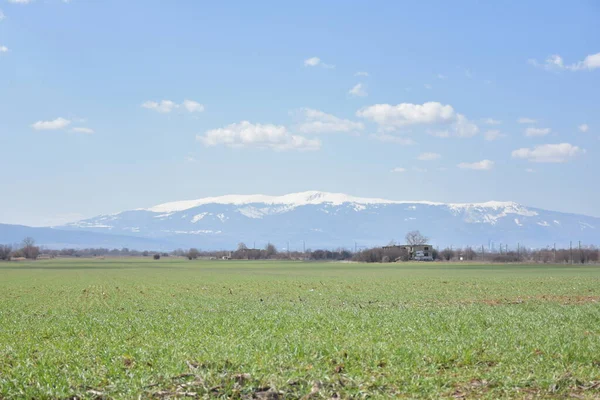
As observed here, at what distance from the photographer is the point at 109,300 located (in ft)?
139

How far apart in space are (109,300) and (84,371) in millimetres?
28400

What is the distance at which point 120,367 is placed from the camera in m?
15.3

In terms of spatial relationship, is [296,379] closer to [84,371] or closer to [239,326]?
[84,371]

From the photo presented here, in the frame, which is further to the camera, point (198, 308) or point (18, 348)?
point (198, 308)

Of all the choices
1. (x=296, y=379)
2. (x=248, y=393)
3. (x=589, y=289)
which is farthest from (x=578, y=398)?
(x=589, y=289)

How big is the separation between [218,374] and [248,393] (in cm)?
114

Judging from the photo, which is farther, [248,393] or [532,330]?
[532,330]

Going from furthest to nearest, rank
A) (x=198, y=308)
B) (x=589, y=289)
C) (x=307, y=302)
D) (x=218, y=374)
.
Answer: (x=589, y=289)
(x=307, y=302)
(x=198, y=308)
(x=218, y=374)

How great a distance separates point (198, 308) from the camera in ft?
110

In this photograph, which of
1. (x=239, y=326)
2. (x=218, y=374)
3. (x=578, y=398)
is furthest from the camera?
(x=239, y=326)

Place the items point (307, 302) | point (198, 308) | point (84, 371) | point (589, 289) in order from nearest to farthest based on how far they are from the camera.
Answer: point (84, 371), point (198, 308), point (307, 302), point (589, 289)

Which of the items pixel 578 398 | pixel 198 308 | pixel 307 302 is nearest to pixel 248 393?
pixel 578 398

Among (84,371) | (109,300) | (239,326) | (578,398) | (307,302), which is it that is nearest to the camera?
(578,398)

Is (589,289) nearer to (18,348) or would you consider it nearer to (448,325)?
(448,325)
